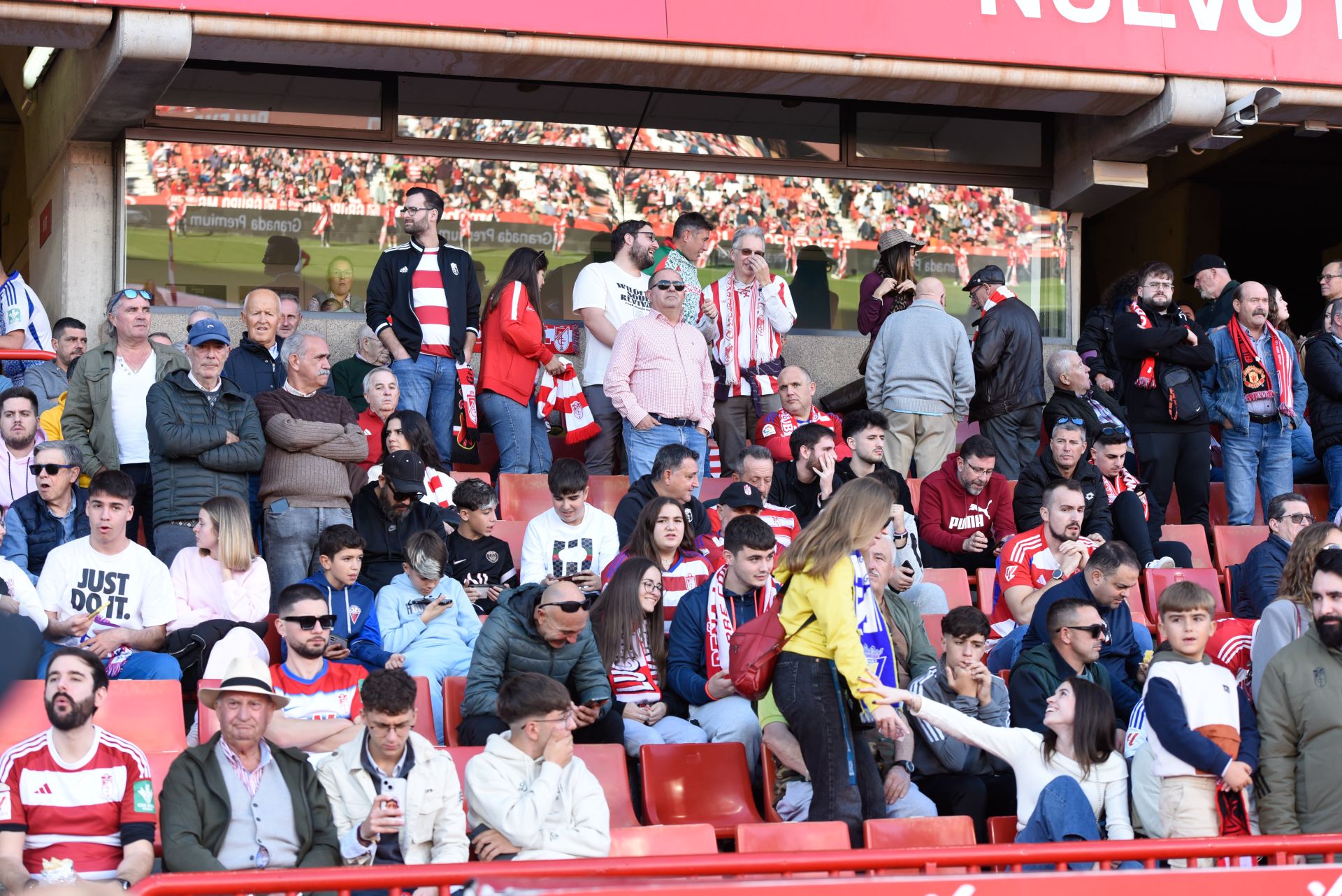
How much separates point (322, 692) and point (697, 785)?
61.7 inches

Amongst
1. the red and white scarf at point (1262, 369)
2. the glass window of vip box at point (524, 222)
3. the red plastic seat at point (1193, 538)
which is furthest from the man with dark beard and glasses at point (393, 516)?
the red and white scarf at point (1262, 369)

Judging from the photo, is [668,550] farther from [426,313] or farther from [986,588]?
[426,313]

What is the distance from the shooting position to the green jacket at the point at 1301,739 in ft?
20.7

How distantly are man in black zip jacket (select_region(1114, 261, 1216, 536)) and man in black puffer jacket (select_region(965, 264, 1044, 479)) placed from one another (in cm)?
56

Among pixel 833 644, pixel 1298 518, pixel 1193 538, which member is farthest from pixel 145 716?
pixel 1193 538

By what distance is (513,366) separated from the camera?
974 centimetres

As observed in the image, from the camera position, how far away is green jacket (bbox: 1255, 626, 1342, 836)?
20.7ft

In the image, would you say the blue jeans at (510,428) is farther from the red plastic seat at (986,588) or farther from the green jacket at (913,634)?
the green jacket at (913,634)

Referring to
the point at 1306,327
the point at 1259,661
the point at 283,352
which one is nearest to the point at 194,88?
the point at 283,352

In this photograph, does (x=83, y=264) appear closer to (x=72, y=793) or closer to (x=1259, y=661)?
(x=72, y=793)

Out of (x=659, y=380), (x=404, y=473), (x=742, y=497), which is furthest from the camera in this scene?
(x=659, y=380)

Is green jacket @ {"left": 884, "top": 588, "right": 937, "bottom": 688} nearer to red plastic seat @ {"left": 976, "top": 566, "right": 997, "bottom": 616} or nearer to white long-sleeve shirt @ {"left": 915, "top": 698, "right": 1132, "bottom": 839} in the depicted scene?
white long-sleeve shirt @ {"left": 915, "top": 698, "right": 1132, "bottom": 839}

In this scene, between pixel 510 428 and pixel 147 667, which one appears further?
pixel 510 428

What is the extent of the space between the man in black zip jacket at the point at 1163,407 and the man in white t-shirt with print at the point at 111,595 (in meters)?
6.04
